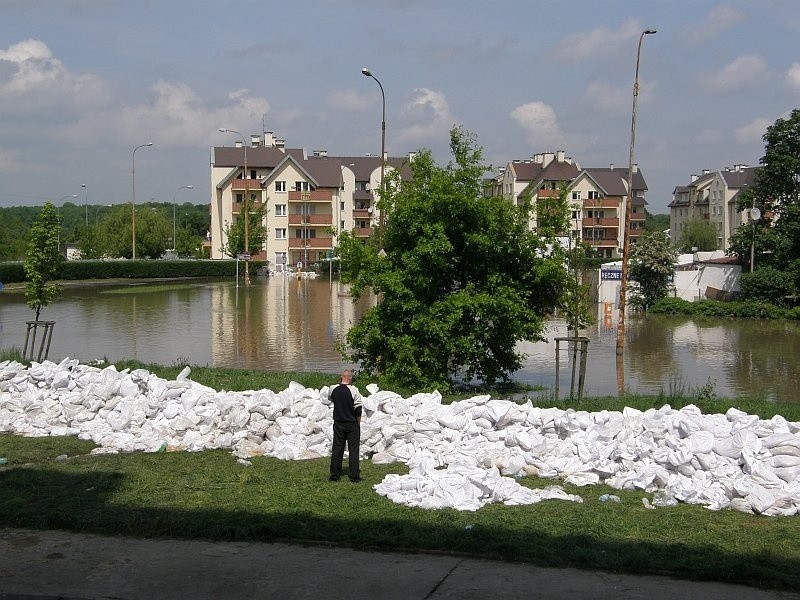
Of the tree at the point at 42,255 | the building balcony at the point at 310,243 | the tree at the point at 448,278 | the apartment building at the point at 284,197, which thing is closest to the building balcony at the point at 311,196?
the apartment building at the point at 284,197

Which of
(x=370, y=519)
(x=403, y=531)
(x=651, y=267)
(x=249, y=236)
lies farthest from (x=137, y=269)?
(x=403, y=531)

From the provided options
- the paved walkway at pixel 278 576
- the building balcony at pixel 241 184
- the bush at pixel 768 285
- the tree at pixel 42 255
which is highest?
the building balcony at pixel 241 184

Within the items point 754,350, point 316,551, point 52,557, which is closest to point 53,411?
point 52,557

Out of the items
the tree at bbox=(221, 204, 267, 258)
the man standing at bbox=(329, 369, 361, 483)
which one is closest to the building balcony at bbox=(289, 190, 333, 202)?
the tree at bbox=(221, 204, 267, 258)

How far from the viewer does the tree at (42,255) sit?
942 inches

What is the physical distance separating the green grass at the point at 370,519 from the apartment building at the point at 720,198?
9223 cm

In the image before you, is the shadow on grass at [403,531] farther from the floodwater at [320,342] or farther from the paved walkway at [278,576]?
the floodwater at [320,342]

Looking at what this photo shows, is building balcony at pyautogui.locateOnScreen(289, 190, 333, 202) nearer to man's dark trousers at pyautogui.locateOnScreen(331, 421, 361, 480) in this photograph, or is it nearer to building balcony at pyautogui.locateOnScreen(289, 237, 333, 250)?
building balcony at pyautogui.locateOnScreen(289, 237, 333, 250)

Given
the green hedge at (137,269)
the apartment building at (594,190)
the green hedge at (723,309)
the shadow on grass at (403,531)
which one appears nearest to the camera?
the shadow on grass at (403,531)

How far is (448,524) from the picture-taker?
8875mm

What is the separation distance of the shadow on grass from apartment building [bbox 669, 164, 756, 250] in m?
93.4

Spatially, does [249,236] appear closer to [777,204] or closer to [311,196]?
[311,196]

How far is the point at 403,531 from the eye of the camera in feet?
28.1

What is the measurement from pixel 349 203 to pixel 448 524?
10117 centimetres
